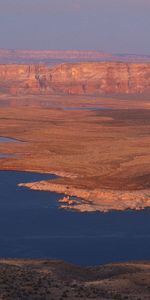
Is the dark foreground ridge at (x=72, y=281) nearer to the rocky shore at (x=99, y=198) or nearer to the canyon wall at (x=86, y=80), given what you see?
the rocky shore at (x=99, y=198)

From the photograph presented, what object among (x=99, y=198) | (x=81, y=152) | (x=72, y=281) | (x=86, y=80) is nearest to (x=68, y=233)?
(x=99, y=198)

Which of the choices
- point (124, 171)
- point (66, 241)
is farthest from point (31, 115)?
point (66, 241)

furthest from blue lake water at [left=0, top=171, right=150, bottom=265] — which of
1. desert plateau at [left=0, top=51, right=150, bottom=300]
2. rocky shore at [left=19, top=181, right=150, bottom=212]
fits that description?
rocky shore at [left=19, top=181, right=150, bottom=212]

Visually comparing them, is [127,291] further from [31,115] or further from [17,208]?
[31,115]

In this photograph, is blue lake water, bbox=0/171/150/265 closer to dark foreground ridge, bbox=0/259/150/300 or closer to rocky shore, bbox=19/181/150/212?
rocky shore, bbox=19/181/150/212

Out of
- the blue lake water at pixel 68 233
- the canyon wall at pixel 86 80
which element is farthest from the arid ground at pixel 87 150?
the canyon wall at pixel 86 80

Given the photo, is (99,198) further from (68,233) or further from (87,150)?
(87,150)
